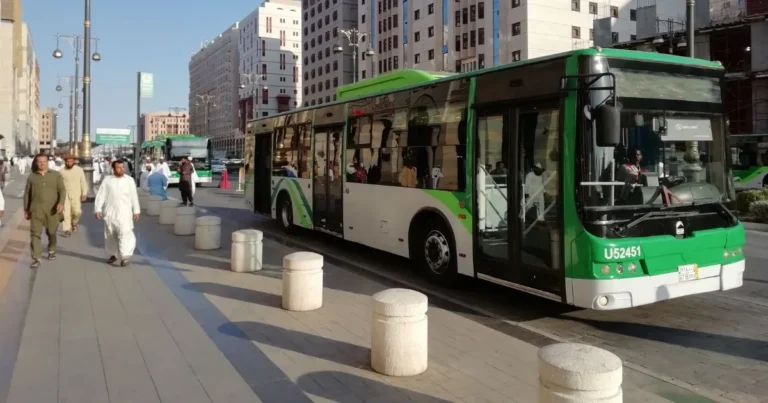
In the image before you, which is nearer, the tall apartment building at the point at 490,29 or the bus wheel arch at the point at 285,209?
the bus wheel arch at the point at 285,209

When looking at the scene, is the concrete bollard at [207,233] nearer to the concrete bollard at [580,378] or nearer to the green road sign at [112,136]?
the concrete bollard at [580,378]

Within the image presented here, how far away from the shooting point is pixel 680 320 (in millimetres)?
7234

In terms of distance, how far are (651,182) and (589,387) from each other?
152 inches

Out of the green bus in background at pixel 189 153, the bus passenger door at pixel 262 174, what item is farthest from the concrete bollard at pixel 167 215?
the green bus in background at pixel 189 153

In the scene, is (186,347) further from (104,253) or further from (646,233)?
(104,253)

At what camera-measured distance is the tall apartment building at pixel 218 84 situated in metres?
144

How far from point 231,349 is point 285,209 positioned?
30.5 ft

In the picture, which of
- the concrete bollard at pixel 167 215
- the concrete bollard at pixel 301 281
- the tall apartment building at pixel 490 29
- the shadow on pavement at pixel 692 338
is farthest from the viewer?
the tall apartment building at pixel 490 29

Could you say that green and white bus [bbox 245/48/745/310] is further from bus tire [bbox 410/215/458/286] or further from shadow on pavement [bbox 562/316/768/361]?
shadow on pavement [bbox 562/316/768/361]

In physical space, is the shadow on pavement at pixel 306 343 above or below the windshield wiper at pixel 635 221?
below

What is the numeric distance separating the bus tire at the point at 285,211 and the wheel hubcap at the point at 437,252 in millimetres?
6193

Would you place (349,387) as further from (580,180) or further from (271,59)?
(271,59)

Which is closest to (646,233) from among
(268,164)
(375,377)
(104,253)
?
(375,377)

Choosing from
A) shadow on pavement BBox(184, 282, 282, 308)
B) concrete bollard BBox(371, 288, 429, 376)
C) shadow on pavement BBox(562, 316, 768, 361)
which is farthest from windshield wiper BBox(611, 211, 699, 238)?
shadow on pavement BBox(184, 282, 282, 308)
